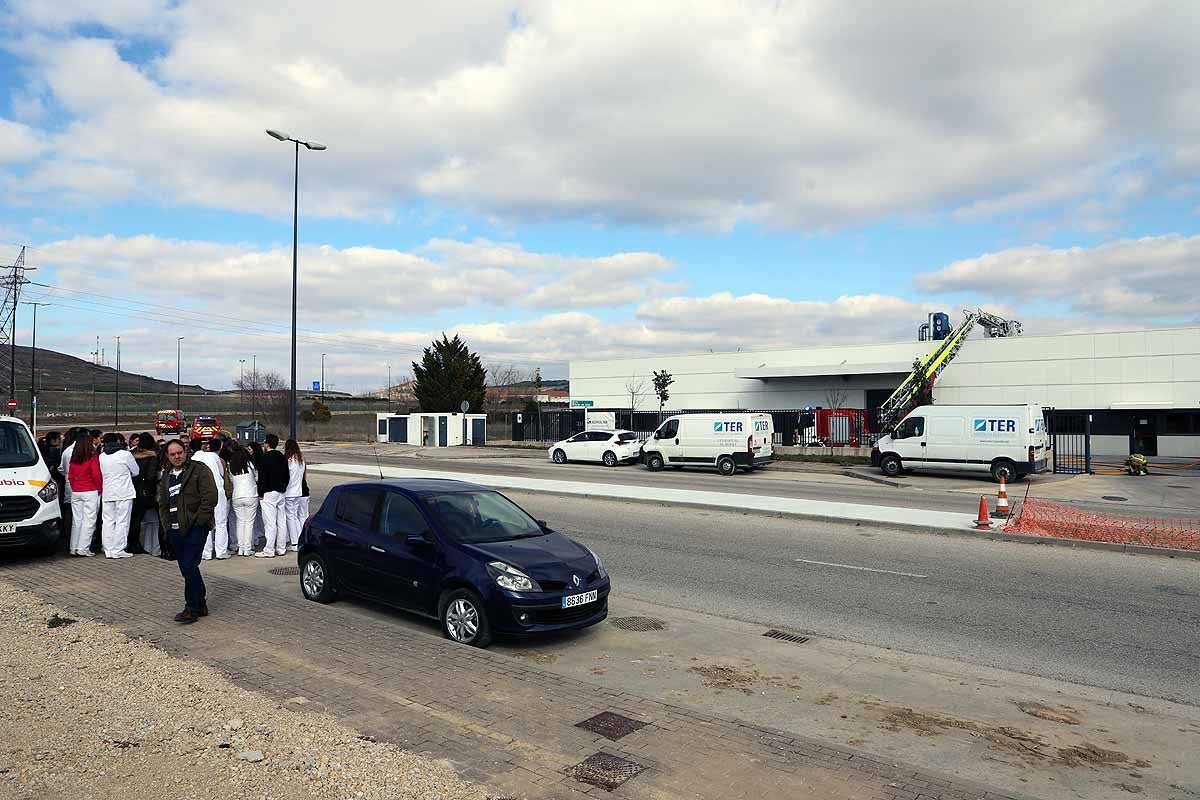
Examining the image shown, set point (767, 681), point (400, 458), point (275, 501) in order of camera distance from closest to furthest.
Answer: point (767, 681)
point (275, 501)
point (400, 458)

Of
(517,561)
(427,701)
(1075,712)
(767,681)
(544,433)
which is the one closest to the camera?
(427,701)

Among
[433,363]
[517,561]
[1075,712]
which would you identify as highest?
[433,363]

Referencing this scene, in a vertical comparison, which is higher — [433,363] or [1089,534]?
[433,363]

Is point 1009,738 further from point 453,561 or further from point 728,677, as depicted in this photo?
point 453,561

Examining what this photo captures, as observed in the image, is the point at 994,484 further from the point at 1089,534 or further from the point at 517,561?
the point at 517,561

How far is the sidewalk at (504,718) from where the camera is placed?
14.2 ft

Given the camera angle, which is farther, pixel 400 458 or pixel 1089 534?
pixel 400 458

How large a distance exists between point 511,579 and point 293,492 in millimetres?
5900

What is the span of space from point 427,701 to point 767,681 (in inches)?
107

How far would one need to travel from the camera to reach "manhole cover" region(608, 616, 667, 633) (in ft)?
26.8

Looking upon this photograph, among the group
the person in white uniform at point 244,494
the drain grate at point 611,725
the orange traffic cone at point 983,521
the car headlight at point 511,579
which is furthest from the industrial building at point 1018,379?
the drain grate at point 611,725

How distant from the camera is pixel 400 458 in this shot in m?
38.1

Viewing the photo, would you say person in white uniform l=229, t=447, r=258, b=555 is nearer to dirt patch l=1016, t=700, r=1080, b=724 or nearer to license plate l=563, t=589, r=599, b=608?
license plate l=563, t=589, r=599, b=608

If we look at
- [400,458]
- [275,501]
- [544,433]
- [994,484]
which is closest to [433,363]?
[544,433]
